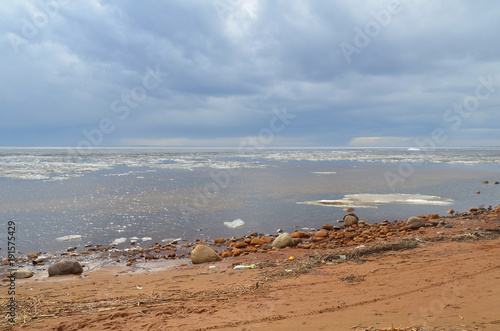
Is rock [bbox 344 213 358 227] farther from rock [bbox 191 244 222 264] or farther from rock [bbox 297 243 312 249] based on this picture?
rock [bbox 191 244 222 264]

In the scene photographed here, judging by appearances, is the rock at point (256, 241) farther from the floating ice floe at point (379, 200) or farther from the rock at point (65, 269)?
the floating ice floe at point (379, 200)

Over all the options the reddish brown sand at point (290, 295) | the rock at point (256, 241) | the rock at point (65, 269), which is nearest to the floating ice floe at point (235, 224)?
the rock at point (256, 241)

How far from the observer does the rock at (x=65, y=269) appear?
345 inches

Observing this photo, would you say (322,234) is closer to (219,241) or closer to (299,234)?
(299,234)

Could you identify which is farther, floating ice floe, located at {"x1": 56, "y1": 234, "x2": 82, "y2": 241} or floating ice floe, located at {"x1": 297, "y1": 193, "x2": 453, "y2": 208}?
floating ice floe, located at {"x1": 297, "y1": 193, "x2": 453, "y2": 208}

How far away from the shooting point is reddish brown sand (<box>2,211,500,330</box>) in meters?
5.25

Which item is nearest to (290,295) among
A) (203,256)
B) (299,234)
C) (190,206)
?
(203,256)

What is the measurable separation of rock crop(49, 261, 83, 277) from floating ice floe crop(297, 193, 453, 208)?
1317 centimetres

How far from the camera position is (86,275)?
875 centimetres

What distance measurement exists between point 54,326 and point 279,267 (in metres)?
5.16

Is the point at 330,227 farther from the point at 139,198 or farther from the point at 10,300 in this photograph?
the point at 139,198

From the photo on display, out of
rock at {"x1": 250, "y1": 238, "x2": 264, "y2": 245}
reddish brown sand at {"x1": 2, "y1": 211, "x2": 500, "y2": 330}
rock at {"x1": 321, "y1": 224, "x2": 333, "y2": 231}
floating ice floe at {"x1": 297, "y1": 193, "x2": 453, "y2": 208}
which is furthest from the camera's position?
floating ice floe at {"x1": 297, "y1": 193, "x2": 453, "y2": 208}

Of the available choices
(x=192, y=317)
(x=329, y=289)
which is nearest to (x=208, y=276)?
(x=192, y=317)

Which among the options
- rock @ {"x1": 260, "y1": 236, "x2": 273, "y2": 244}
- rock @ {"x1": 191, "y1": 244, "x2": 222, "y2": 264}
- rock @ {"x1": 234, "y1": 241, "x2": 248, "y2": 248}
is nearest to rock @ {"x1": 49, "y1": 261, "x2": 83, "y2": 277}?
rock @ {"x1": 191, "y1": 244, "x2": 222, "y2": 264}
